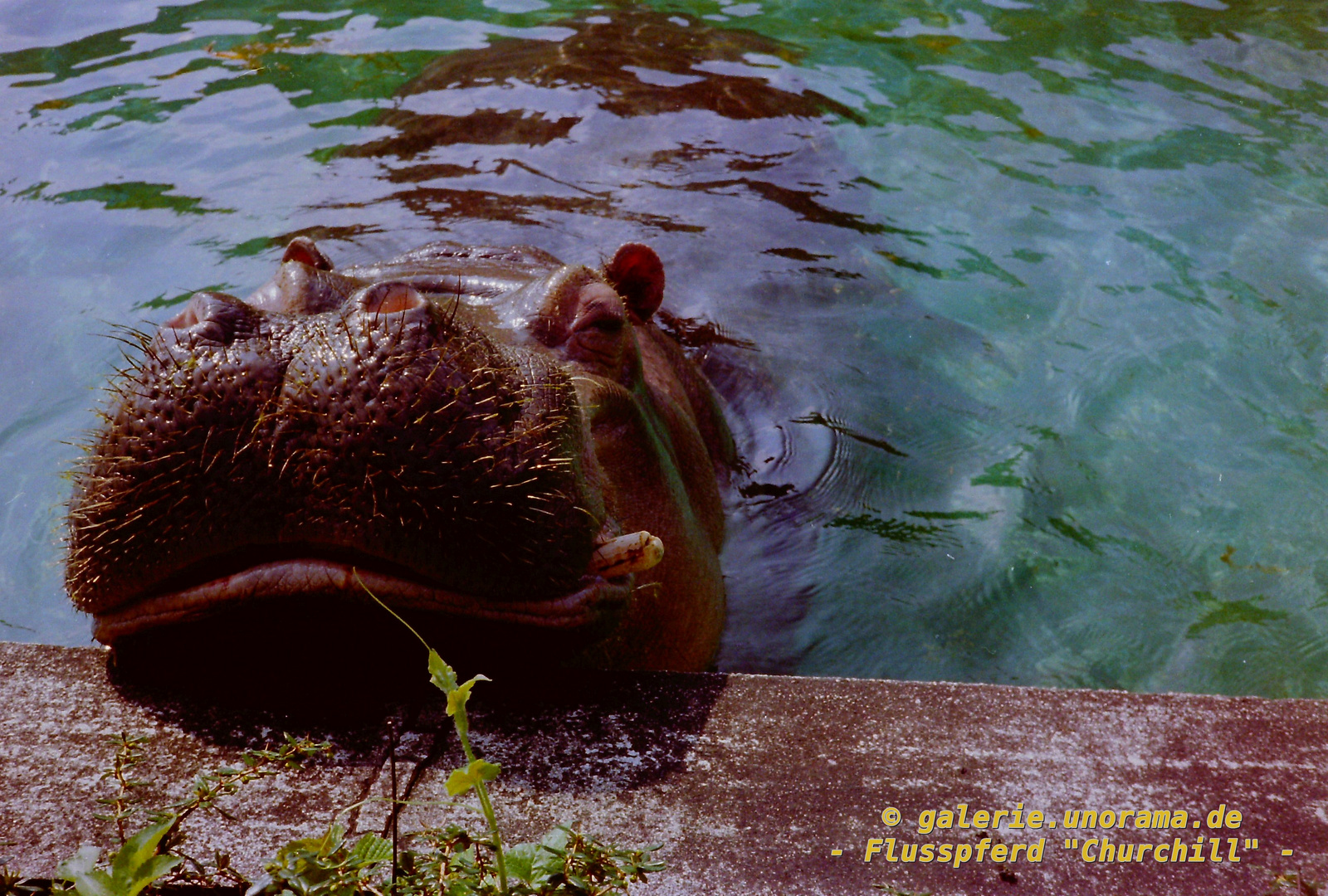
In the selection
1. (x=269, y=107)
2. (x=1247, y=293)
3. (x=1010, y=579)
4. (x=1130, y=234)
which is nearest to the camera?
(x=1010, y=579)

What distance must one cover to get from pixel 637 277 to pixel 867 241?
2.96 metres

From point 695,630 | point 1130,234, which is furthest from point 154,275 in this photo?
point 1130,234

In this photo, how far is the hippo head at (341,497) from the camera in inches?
70.5

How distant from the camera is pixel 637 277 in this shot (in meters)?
3.63

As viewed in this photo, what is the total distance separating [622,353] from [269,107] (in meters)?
5.73

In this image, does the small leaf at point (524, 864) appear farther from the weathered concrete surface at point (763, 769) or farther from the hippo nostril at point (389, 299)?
the hippo nostril at point (389, 299)

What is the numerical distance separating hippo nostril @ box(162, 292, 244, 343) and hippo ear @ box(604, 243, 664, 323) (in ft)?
5.79

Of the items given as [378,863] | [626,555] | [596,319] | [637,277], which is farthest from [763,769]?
[637,277]

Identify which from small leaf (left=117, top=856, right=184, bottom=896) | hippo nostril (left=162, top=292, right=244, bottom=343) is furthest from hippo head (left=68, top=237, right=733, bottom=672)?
small leaf (left=117, top=856, right=184, bottom=896)

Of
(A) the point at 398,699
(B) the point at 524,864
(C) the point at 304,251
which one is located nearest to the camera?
(B) the point at 524,864

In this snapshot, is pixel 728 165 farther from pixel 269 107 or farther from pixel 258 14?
pixel 258 14

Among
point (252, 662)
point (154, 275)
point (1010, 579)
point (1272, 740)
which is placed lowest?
point (1010, 579)

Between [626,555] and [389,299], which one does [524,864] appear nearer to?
[626,555]

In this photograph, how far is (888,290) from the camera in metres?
5.90
